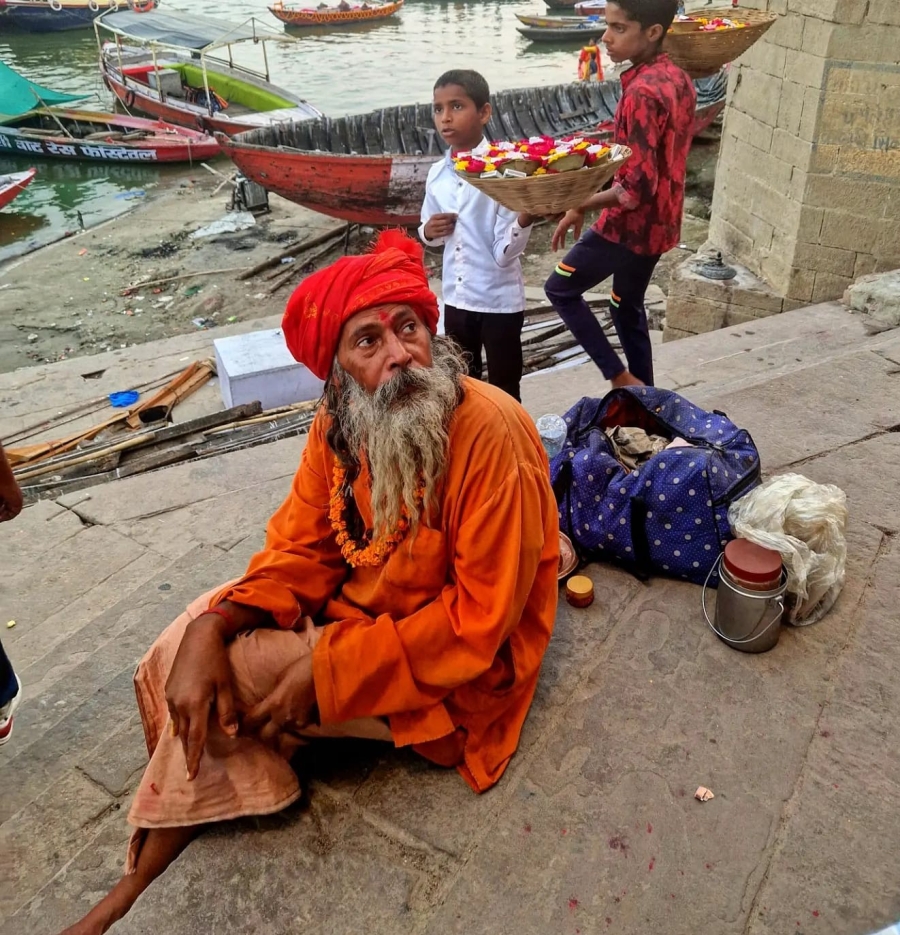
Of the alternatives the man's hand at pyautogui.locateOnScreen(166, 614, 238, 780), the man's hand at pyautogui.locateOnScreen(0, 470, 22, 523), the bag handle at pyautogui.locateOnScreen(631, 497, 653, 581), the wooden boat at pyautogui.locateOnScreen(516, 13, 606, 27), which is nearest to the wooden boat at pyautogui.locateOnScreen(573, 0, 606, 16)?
the wooden boat at pyautogui.locateOnScreen(516, 13, 606, 27)

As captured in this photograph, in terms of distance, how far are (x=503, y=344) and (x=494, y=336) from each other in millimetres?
60

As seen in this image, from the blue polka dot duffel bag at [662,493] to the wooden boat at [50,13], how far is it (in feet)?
118

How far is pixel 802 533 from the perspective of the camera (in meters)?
2.39

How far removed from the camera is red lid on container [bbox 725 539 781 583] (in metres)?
2.20

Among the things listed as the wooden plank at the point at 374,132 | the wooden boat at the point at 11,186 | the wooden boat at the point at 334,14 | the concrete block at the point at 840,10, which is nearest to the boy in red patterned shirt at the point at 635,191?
the concrete block at the point at 840,10

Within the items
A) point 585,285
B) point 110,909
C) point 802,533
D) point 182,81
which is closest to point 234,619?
point 110,909

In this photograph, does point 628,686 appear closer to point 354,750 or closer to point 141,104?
point 354,750

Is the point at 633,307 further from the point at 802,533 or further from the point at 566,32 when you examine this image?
the point at 566,32

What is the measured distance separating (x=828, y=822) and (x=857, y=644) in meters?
0.67

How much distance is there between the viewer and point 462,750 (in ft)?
6.57

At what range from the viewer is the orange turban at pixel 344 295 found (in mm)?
1872

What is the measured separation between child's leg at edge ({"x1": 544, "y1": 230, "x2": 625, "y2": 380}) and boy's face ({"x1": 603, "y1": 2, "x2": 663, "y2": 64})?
0.76m

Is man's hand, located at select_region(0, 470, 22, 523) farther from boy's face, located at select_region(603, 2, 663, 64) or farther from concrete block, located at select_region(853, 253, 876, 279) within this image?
concrete block, located at select_region(853, 253, 876, 279)

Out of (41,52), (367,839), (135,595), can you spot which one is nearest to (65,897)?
(367,839)
